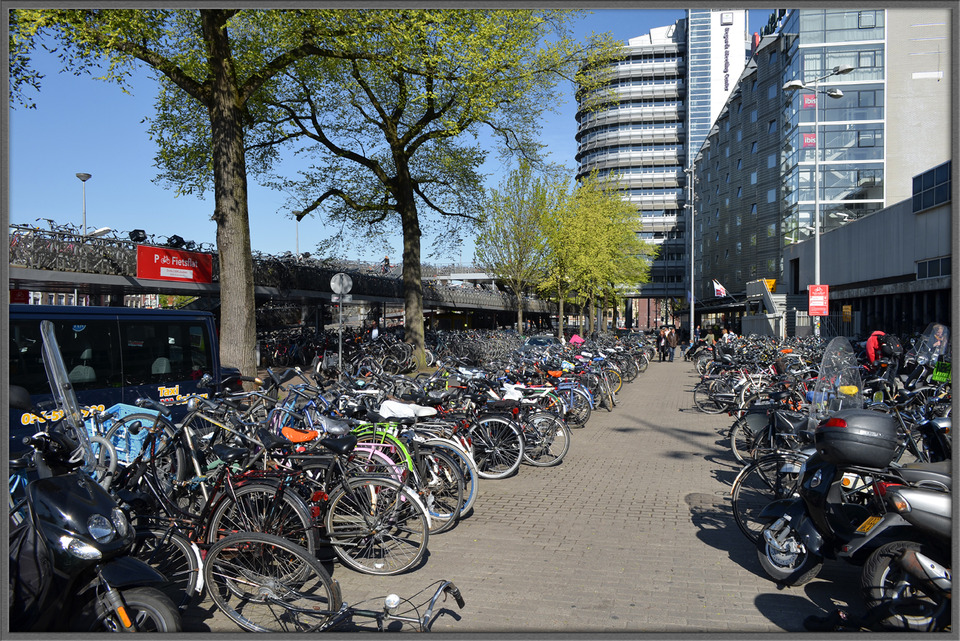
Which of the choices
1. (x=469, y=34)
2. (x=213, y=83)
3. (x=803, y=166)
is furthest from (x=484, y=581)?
(x=803, y=166)

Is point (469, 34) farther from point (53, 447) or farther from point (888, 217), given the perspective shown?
point (888, 217)

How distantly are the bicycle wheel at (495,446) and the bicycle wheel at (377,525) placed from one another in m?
2.90

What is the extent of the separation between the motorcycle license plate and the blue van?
496cm

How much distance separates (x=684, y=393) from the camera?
1673 centimetres

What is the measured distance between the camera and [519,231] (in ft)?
105

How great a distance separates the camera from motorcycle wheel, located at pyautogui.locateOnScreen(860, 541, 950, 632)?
10.7 feet

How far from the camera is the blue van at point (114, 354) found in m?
6.05

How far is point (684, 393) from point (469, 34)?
9.75 m

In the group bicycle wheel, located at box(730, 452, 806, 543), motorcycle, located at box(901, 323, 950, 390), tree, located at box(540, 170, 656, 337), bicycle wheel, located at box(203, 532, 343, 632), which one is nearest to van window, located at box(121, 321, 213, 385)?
bicycle wheel, located at box(203, 532, 343, 632)

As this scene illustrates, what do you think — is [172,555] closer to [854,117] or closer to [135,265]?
[135,265]

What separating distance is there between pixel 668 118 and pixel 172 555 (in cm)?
9563

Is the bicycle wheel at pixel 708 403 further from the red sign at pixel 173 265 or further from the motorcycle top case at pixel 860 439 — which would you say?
the red sign at pixel 173 265

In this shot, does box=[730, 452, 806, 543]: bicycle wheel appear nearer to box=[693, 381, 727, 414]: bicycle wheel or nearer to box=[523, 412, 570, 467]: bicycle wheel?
box=[523, 412, 570, 467]: bicycle wheel

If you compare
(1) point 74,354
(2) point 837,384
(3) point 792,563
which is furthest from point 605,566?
(1) point 74,354
